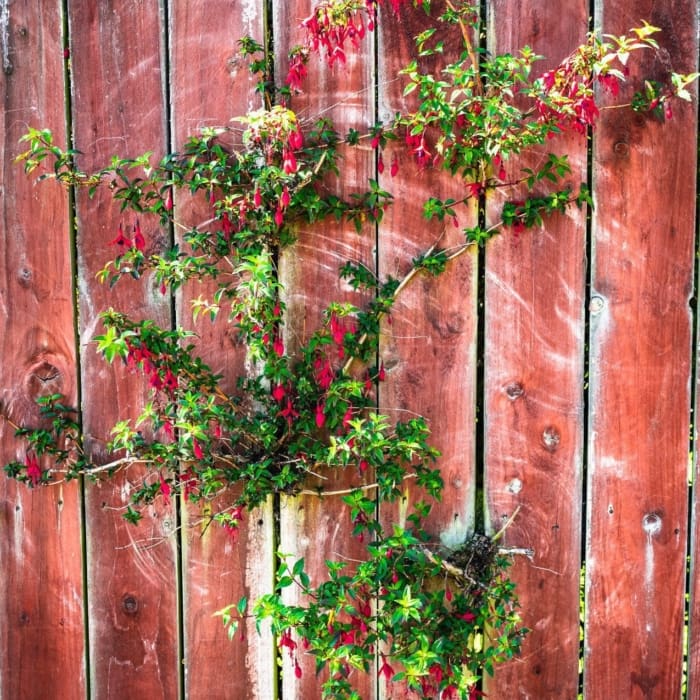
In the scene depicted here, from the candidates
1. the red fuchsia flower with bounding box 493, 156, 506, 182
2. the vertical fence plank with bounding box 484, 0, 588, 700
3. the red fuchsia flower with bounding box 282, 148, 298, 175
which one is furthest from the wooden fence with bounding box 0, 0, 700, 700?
the red fuchsia flower with bounding box 282, 148, 298, 175

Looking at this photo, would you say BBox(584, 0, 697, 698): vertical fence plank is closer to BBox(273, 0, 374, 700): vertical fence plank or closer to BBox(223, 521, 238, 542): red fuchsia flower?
BBox(273, 0, 374, 700): vertical fence plank

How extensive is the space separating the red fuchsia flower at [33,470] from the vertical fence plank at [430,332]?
0.88m

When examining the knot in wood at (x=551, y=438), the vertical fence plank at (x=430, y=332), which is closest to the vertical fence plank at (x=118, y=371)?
the vertical fence plank at (x=430, y=332)

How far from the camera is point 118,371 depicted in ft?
6.64

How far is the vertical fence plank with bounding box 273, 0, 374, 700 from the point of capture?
6.28 feet

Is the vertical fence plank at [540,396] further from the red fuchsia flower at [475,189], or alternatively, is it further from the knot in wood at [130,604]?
the knot in wood at [130,604]

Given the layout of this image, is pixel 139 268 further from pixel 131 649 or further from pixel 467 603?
pixel 467 603

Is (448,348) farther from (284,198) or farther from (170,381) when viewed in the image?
(170,381)

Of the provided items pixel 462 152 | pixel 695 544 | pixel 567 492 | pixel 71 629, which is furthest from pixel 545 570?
pixel 71 629

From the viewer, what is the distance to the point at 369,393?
194cm

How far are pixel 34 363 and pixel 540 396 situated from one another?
1289 millimetres

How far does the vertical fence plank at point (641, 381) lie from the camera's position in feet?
6.16

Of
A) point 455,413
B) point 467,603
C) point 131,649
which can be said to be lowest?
point 131,649

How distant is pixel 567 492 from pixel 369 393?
1.77 ft
